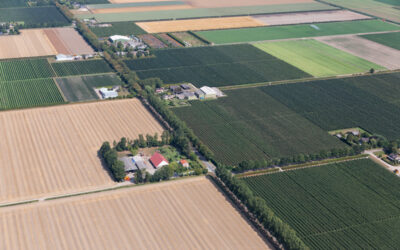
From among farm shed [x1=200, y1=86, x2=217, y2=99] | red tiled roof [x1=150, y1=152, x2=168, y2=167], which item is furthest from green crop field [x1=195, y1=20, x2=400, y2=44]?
red tiled roof [x1=150, y1=152, x2=168, y2=167]

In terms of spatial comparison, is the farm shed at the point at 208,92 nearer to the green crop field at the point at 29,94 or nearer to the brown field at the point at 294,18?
the green crop field at the point at 29,94

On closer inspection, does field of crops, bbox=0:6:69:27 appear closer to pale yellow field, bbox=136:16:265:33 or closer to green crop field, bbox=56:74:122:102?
pale yellow field, bbox=136:16:265:33

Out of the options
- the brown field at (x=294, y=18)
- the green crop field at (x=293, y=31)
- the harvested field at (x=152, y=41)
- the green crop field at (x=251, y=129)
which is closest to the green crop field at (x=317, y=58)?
the green crop field at (x=293, y=31)

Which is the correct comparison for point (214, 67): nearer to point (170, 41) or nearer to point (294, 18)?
point (170, 41)

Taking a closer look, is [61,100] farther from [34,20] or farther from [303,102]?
[34,20]

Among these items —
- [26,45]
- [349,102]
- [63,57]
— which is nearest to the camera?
[349,102]

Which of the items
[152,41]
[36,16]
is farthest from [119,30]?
[36,16]
